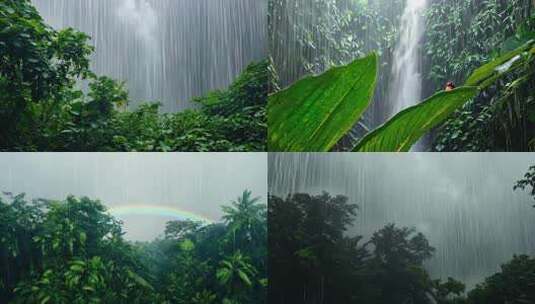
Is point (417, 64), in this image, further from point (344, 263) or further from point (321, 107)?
point (344, 263)

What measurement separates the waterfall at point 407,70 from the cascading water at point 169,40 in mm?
514

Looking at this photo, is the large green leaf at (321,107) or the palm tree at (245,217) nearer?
the large green leaf at (321,107)

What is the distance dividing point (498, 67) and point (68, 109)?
163cm

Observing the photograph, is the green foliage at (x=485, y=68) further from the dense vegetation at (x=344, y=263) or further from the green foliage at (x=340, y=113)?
the dense vegetation at (x=344, y=263)

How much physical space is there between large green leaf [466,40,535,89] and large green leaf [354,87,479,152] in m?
0.06

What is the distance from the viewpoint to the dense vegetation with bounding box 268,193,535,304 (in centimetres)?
239

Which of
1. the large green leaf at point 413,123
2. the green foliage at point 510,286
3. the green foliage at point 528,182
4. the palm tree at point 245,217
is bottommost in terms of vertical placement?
the green foliage at point 510,286

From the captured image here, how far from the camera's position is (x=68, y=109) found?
2.29m

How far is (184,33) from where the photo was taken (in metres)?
2.38

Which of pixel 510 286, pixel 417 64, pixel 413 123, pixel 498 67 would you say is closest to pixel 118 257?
pixel 413 123

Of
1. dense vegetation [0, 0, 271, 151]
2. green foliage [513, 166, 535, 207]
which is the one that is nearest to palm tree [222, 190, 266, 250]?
dense vegetation [0, 0, 271, 151]

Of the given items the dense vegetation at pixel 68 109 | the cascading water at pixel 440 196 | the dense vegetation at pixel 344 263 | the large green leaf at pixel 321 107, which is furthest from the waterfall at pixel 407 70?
the dense vegetation at pixel 68 109

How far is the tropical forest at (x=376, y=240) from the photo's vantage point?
7.85 feet

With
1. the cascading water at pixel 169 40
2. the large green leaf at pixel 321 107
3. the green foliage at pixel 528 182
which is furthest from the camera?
the green foliage at pixel 528 182
